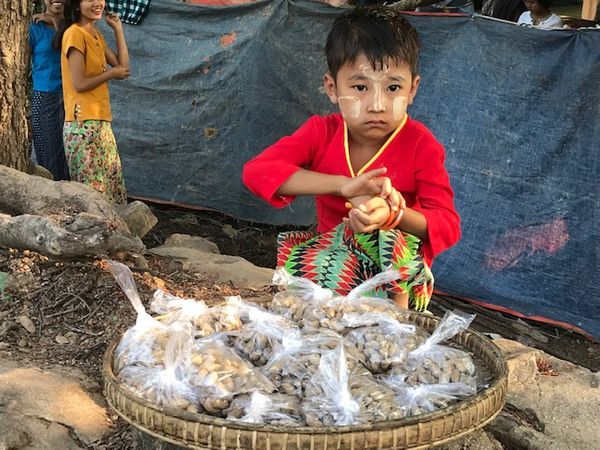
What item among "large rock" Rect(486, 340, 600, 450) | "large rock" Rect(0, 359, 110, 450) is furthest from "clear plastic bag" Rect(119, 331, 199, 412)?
"large rock" Rect(486, 340, 600, 450)

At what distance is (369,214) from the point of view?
7.11 ft

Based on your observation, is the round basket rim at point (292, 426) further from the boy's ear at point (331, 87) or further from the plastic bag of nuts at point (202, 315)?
the boy's ear at point (331, 87)

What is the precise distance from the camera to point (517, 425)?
2.73m

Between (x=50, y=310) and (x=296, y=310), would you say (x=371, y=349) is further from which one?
(x=50, y=310)

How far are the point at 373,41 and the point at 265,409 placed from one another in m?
1.24

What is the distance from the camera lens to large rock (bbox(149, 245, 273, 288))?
3999 mm

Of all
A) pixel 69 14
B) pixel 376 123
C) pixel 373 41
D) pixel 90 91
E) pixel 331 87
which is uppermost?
pixel 69 14

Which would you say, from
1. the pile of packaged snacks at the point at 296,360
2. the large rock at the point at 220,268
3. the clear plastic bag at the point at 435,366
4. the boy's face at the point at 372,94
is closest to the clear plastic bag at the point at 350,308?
the pile of packaged snacks at the point at 296,360

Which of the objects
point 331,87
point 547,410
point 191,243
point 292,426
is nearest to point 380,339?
point 292,426

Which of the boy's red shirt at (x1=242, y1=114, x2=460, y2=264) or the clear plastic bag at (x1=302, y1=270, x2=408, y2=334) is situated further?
the boy's red shirt at (x1=242, y1=114, x2=460, y2=264)

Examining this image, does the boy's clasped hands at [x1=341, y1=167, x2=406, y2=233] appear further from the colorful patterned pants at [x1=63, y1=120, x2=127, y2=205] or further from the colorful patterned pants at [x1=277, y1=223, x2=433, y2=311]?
the colorful patterned pants at [x1=63, y1=120, x2=127, y2=205]

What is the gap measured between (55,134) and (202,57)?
51.8 inches

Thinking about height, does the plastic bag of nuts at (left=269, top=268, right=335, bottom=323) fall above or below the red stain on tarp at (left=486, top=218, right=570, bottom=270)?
above

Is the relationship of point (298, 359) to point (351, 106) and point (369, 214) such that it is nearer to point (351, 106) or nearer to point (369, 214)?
point (369, 214)
